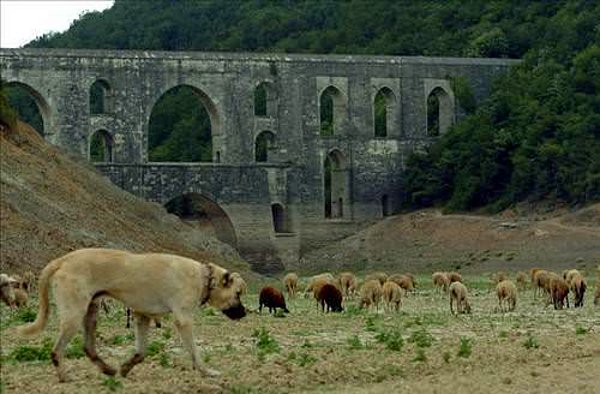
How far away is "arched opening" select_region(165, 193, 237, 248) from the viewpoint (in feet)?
237

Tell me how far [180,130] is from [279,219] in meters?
20.1

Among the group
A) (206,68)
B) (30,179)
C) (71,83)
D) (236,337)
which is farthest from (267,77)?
(236,337)

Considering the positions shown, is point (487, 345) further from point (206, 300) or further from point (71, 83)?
point (71, 83)

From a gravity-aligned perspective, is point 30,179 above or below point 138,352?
above

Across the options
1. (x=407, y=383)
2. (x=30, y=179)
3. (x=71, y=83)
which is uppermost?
(x=71, y=83)

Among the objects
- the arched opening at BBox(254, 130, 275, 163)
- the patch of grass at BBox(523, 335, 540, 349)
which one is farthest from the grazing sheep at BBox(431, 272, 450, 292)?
the arched opening at BBox(254, 130, 275, 163)

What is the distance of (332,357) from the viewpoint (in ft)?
72.5

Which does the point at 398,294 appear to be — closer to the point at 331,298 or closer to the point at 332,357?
the point at 331,298

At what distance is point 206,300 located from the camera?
19109 mm

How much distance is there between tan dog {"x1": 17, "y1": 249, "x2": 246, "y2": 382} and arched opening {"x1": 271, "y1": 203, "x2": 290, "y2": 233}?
55.7 metres

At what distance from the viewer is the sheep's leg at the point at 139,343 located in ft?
61.5

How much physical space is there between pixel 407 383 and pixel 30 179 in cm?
2673

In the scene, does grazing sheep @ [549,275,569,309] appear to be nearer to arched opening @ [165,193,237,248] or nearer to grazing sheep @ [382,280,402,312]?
grazing sheep @ [382,280,402,312]

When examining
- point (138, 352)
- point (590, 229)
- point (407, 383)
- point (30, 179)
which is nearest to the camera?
point (138, 352)
